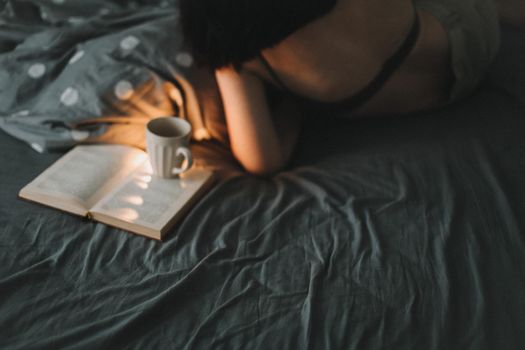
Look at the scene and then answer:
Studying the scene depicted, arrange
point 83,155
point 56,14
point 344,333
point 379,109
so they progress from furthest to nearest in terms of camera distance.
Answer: point 56,14 < point 379,109 < point 83,155 < point 344,333

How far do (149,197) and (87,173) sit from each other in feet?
0.41

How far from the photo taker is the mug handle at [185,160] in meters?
0.94

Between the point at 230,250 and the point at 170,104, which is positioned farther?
the point at 170,104

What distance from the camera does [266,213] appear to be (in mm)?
915

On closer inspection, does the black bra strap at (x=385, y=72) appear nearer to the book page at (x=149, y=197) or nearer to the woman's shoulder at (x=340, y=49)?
the woman's shoulder at (x=340, y=49)

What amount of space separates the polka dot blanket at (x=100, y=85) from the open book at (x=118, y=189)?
0.05 m

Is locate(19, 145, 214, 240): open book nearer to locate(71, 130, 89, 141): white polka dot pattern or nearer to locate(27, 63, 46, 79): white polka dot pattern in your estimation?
locate(71, 130, 89, 141): white polka dot pattern

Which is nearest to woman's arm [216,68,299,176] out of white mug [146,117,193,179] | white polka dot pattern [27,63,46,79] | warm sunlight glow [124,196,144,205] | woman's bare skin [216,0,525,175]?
woman's bare skin [216,0,525,175]

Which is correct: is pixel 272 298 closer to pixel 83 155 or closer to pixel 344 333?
pixel 344 333

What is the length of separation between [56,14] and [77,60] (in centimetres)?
28

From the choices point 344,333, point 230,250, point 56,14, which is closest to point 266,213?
point 230,250

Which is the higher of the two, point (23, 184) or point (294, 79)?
point (294, 79)

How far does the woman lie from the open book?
6.5 inches

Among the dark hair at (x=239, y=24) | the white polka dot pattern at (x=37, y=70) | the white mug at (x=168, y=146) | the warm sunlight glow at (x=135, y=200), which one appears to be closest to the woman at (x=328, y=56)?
the dark hair at (x=239, y=24)
